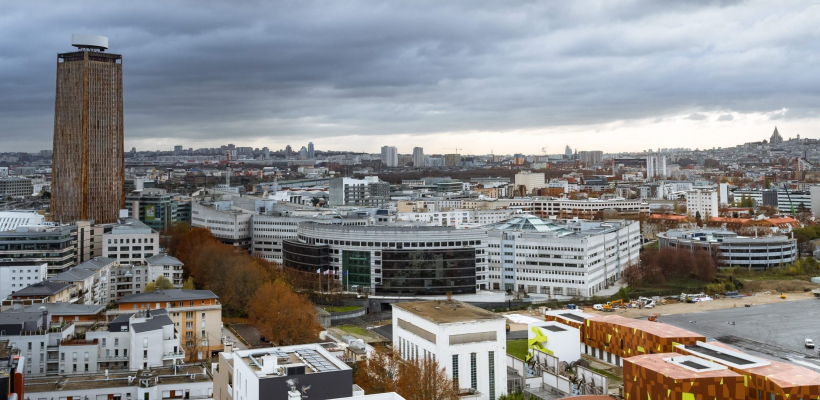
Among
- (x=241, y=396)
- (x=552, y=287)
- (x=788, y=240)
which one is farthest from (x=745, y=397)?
(x=788, y=240)

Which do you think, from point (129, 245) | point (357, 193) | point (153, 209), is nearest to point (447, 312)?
point (129, 245)

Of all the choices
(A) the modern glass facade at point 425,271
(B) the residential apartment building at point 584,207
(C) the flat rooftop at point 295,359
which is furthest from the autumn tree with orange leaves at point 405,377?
(B) the residential apartment building at point 584,207

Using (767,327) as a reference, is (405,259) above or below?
above

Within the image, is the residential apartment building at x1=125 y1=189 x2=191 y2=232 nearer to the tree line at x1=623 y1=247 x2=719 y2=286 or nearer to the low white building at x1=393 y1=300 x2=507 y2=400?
the tree line at x1=623 y1=247 x2=719 y2=286

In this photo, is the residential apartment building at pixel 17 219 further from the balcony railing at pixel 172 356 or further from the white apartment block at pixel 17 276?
the balcony railing at pixel 172 356

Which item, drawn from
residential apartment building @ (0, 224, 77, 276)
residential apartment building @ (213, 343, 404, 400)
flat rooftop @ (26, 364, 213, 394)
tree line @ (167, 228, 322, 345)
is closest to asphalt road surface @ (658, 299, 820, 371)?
tree line @ (167, 228, 322, 345)

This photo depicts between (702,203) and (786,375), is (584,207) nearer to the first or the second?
(702,203)
